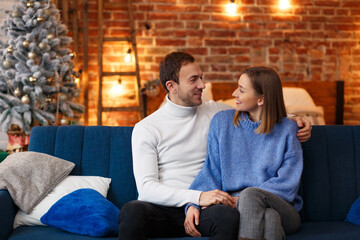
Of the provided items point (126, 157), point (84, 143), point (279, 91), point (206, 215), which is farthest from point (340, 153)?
point (84, 143)

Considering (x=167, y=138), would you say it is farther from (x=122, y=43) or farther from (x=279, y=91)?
(x=122, y=43)

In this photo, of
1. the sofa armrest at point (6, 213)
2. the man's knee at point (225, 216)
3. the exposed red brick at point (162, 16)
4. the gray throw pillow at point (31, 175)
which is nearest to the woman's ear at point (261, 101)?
the man's knee at point (225, 216)

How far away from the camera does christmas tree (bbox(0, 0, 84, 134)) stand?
328cm

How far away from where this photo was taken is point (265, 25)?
16.7ft

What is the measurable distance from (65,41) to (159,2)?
1.65 metres

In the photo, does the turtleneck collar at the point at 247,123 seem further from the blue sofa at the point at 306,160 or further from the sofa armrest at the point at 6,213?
the sofa armrest at the point at 6,213

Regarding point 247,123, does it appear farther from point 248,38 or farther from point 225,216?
point 248,38

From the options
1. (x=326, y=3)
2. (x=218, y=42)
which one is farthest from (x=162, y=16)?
(x=326, y=3)

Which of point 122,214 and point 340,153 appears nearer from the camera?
point 122,214

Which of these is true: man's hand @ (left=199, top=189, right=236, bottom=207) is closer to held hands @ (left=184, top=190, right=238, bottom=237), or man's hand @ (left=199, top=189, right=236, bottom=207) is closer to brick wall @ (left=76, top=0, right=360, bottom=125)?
held hands @ (left=184, top=190, right=238, bottom=237)

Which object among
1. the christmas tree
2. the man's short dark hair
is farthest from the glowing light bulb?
the man's short dark hair

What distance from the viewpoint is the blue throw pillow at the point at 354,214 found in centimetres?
203

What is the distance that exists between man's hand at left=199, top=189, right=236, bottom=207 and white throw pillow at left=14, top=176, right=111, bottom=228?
0.54m

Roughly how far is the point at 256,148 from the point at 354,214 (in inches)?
22.7
